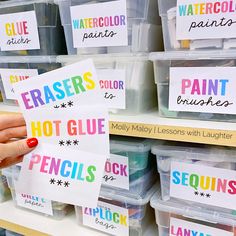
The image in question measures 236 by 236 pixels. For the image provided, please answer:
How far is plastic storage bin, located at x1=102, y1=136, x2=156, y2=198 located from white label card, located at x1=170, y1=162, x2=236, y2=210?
0.09 metres

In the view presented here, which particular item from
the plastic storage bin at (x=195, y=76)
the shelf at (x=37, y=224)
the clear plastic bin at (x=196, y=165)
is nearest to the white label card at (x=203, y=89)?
the plastic storage bin at (x=195, y=76)

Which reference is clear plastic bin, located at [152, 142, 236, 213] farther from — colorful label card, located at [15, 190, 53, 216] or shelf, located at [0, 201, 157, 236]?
colorful label card, located at [15, 190, 53, 216]

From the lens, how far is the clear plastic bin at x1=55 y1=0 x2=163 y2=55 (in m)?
0.61

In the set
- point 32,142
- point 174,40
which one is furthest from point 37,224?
point 174,40

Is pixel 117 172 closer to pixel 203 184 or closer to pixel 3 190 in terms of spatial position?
pixel 203 184

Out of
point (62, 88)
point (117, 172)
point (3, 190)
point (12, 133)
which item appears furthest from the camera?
point (3, 190)

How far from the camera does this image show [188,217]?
66 centimetres

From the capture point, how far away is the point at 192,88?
56 cm

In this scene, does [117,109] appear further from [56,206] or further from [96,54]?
[56,206]

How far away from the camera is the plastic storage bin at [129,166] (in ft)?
2.26

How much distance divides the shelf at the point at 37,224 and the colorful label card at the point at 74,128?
39 cm

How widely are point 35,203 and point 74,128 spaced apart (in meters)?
0.48

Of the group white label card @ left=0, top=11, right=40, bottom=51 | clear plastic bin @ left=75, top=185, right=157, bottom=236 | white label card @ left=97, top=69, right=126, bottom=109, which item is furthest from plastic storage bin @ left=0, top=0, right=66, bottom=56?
clear plastic bin @ left=75, top=185, right=157, bottom=236

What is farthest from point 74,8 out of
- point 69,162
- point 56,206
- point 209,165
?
point 56,206
